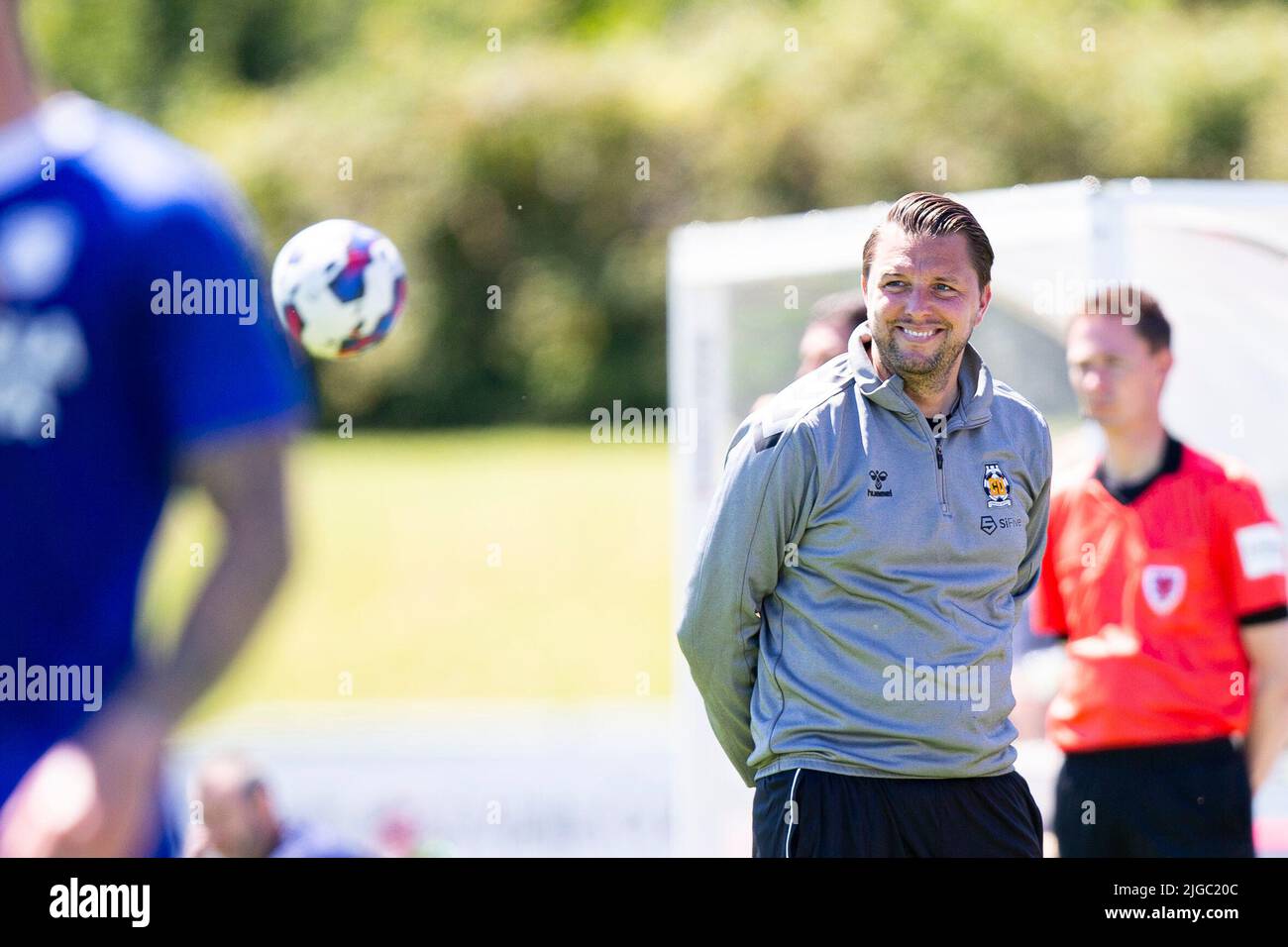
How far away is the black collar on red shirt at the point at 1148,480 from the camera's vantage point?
4238 mm

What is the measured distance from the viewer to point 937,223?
10.3 ft

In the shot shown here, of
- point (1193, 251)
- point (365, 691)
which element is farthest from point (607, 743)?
point (365, 691)

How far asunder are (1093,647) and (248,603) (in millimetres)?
2895

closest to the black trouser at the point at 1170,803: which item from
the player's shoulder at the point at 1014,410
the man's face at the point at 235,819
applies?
the player's shoulder at the point at 1014,410

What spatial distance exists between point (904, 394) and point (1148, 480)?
1.37m

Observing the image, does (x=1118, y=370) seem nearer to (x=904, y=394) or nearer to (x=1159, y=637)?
(x=1159, y=637)

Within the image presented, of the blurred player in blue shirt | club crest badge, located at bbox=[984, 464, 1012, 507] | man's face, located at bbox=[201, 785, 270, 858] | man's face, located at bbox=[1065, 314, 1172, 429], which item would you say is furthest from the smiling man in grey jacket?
man's face, located at bbox=[201, 785, 270, 858]

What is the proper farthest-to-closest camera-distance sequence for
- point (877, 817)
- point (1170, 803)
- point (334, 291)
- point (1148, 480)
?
point (1148, 480) < point (1170, 803) < point (334, 291) < point (877, 817)

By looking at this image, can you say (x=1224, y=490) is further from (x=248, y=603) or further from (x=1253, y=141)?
(x=1253, y=141)

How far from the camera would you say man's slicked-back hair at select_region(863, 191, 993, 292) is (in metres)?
3.16

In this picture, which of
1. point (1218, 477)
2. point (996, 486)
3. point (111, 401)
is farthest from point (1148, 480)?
point (111, 401)

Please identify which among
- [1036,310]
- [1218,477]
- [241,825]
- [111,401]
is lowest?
[241,825]

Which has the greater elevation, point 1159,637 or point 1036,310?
point 1036,310

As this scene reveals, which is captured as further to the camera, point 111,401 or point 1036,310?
point 1036,310
